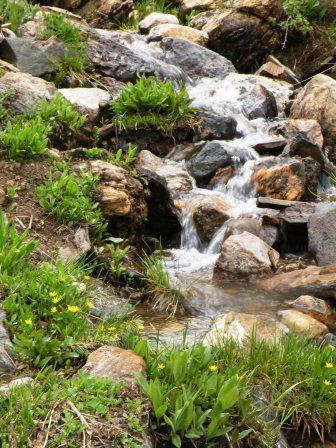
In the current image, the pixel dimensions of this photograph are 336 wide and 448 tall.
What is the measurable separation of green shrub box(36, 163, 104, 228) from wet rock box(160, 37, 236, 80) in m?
7.62

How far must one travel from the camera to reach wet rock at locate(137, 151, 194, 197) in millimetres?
8352

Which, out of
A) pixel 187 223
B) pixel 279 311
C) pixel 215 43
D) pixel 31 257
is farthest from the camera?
pixel 215 43

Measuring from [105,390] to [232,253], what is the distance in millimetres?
3898

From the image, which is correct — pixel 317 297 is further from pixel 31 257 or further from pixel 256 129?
pixel 256 129

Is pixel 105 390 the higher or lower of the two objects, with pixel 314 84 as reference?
higher

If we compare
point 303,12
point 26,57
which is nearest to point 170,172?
point 26,57

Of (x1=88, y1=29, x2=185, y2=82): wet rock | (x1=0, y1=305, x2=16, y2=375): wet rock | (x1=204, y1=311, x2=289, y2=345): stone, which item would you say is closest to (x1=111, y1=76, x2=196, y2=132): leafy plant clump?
(x1=88, y1=29, x2=185, y2=82): wet rock

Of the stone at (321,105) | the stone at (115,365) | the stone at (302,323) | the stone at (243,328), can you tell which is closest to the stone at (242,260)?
the stone at (302,323)

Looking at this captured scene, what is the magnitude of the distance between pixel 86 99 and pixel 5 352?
5.57m

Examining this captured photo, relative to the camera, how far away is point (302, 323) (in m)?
5.00

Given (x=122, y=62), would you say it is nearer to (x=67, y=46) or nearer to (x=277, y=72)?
(x=67, y=46)

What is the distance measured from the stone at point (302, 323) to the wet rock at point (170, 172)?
3.44 m

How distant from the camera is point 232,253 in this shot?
21.6 ft

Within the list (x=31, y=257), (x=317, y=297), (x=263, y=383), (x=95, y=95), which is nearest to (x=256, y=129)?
(x=95, y=95)
